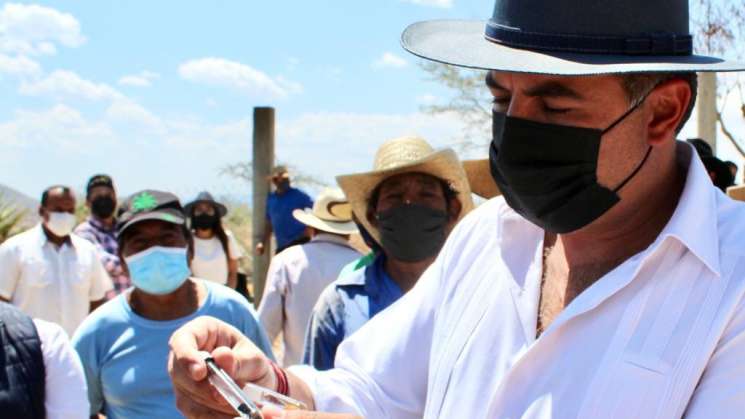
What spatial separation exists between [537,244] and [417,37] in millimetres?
534

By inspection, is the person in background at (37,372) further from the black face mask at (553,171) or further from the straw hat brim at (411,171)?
the black face mask at (553,171)

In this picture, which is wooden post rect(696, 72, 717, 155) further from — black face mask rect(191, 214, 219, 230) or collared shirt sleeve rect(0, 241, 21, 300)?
collared shirt sleeve rect(0, 241, 21, 300)

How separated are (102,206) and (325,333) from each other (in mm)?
4900

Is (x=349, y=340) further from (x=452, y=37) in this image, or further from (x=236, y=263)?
(x=236, y=263)

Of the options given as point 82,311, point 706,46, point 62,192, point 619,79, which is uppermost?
point 706,46

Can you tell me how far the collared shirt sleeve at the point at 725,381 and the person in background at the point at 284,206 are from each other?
6884 mm

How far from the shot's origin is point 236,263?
889 cm

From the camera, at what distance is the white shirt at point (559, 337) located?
1545mm

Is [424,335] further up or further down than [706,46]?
further down

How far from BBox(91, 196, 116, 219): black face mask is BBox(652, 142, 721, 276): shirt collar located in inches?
275

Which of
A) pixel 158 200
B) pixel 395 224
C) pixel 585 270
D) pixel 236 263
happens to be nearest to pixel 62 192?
pixel 236 263

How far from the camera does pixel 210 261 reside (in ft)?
27.7

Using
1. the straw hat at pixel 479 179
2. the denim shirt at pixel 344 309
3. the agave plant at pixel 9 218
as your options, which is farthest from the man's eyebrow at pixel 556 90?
the agave plant at pixel 9 218

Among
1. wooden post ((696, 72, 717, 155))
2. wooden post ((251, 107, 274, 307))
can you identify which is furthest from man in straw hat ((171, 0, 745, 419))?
wooden post ((696, 72, 717, 155))
